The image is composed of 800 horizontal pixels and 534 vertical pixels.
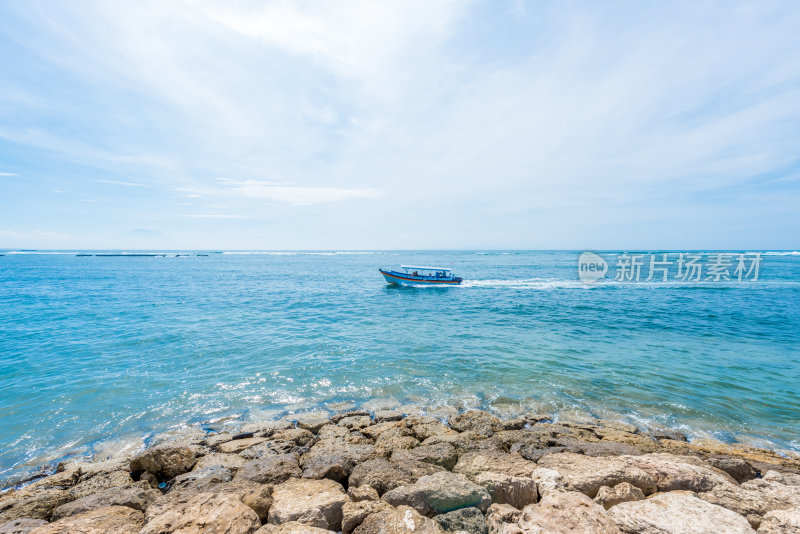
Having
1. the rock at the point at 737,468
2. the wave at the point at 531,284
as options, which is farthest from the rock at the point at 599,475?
the wave at the point at 531,284

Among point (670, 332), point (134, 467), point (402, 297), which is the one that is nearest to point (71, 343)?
point (134, 467)

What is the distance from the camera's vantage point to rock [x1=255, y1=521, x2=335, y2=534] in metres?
4.43

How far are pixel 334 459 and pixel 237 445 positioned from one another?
10.3ft

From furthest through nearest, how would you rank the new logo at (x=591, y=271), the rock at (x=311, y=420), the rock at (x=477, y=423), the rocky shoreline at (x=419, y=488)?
the new logo at (x=591, y=271) < the rock at (x=311, y=420) < the rock at (x=477, y=423) < the rocky shoreline at (x=419, y=488)

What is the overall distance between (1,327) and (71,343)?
28.9 feet

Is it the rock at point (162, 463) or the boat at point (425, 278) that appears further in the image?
the boat at point (425, 278)

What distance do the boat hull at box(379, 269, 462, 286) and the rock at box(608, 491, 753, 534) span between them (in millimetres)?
37103

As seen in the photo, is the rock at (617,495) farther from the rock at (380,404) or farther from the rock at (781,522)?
the rock at (380,404)

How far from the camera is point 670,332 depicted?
818 inches

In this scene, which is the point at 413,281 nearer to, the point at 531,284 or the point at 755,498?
the point at 531,284

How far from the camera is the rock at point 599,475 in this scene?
558cm

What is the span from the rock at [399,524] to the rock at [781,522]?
14.3 ft

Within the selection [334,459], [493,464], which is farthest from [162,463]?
[493,464]

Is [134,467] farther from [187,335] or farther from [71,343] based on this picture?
[71,343]
